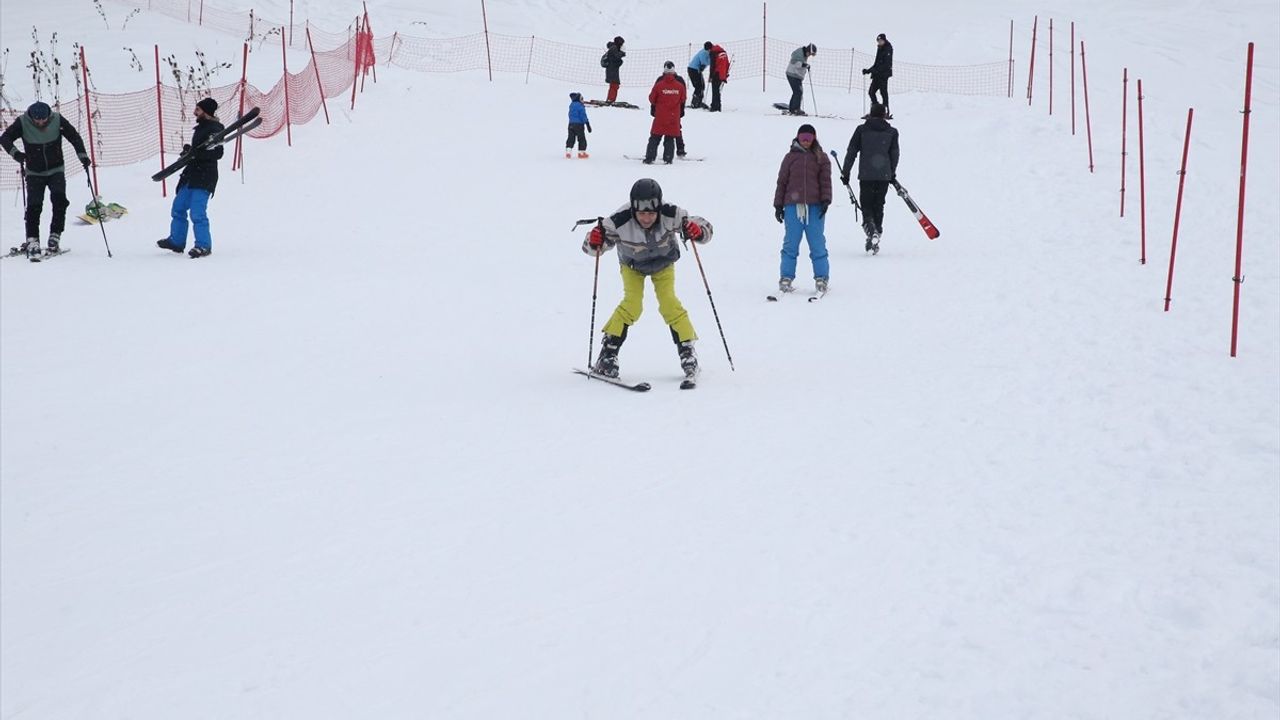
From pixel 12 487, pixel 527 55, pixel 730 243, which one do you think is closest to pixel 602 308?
pixel 730 243

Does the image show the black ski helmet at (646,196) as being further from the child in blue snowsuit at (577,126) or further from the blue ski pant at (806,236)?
the child in blue snowsuit at (577,126)

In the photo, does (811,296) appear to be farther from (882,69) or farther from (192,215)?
(882,69)

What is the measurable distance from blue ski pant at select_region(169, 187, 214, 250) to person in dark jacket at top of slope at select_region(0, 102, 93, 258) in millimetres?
945

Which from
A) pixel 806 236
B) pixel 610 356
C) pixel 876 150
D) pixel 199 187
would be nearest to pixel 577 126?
pixel 876 150

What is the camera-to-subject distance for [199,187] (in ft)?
37.2

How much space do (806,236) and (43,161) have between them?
25.9 feet

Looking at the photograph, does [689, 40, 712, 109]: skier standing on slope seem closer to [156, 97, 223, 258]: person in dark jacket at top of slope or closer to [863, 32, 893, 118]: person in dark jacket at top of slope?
[863, 32, 893, 118]: person in dark jacket at top of slope

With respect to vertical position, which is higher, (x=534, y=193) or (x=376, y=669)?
(x=534, y=193)

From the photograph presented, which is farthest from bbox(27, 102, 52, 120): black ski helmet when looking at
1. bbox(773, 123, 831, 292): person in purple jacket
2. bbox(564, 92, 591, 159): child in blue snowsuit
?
bbox(564, 92, 591, 159): child in blue snowsuit

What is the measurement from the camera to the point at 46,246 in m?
11.8

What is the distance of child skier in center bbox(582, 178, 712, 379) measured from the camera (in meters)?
7.23

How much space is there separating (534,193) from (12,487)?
994 centimetres

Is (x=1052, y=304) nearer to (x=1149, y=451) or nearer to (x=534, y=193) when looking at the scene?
(x=1149, y=451)

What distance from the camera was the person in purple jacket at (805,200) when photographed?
1017 cm
